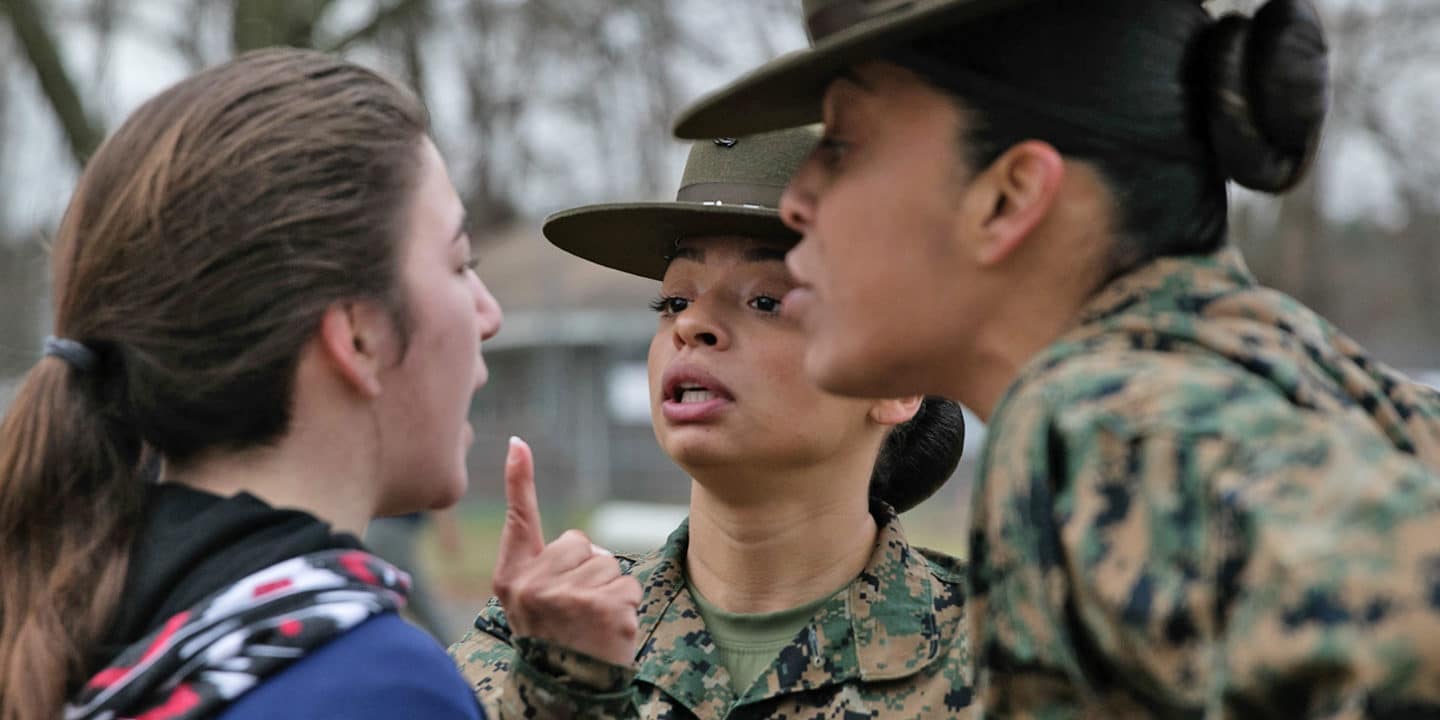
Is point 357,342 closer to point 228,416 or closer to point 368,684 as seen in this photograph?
point 228,416

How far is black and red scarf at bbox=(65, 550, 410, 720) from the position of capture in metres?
1.84

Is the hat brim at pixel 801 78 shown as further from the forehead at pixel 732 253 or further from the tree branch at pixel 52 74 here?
the tree branch at pixel 52 74

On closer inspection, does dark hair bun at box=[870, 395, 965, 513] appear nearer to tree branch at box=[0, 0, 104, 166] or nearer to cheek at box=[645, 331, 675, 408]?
cheek at box=[645, 331, 675, 408]

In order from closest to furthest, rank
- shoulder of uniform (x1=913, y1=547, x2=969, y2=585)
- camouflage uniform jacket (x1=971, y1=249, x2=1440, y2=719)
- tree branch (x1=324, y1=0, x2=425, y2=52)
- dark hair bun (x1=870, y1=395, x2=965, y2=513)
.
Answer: camouflage uniform jacket (x1=971, y1=249, x2=1440, y2=719) < shoulder of uniform (x1=913, y1=547, x2=969, y2=585) < dark hair bun (x1=870, y1=395, x2=965, y2=513) < tree branch (x1=324, y1=0, x2=425, y2=52)

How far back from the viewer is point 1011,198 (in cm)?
194

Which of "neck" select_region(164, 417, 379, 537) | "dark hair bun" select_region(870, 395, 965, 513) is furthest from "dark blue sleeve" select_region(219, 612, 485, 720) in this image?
"dark hair bun" select_region(870, 395, 965, 513)

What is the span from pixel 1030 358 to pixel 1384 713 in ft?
2.29

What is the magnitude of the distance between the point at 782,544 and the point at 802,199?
1.23 meters

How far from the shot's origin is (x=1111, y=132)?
75.2 inches

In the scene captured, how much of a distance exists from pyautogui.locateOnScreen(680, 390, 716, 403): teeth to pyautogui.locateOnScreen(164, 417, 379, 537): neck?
1.06 m

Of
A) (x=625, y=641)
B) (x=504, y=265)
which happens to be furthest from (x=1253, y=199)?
(x=504, y=265)

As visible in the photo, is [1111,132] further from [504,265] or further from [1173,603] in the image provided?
[504,265]

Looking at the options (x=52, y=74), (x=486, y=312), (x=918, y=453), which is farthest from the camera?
(x=52, y=74)

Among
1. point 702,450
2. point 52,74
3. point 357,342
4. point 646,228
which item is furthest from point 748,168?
point 52,74
